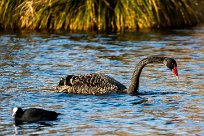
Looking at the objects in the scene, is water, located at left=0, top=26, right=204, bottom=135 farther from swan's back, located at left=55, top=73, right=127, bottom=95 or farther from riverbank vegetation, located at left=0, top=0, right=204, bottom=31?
riverbank vegetation, located at left=0, top=0, right=204, bottom=31

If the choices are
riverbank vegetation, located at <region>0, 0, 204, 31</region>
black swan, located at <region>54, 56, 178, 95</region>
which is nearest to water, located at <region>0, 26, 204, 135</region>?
black swan, located at <region>54, 56, 178, 95</region>

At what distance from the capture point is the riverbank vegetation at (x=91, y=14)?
2558 centimetres

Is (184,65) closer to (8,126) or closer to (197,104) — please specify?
(197,104)

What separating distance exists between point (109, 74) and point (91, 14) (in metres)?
7.48

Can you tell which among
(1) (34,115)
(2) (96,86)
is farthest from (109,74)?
(1) (34,115)

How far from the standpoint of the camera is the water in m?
12.2

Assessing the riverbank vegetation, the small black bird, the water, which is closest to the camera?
the water

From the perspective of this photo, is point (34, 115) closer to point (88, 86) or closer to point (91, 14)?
point (88, 86)

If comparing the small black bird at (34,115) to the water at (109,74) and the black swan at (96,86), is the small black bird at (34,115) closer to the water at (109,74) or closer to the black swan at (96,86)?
the water at (109,74)

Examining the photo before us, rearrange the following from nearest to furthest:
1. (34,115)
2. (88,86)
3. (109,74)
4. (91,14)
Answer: (34,115), (88,86), (109,74), (91,14)

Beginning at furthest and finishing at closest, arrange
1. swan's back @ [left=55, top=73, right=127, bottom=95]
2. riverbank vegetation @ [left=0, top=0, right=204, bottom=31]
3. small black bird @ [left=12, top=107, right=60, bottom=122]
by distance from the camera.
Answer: riverbank vegetation @ [left=0, top=0, right=204, bottom=31]
swan's back @ [left=55, top=73, right=127, bottom=95]
small black bird @ [left=12, top=107, right=60, bottom=122]

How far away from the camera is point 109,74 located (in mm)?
18250

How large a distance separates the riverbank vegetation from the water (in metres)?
0.65

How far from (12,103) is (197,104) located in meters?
3.54
